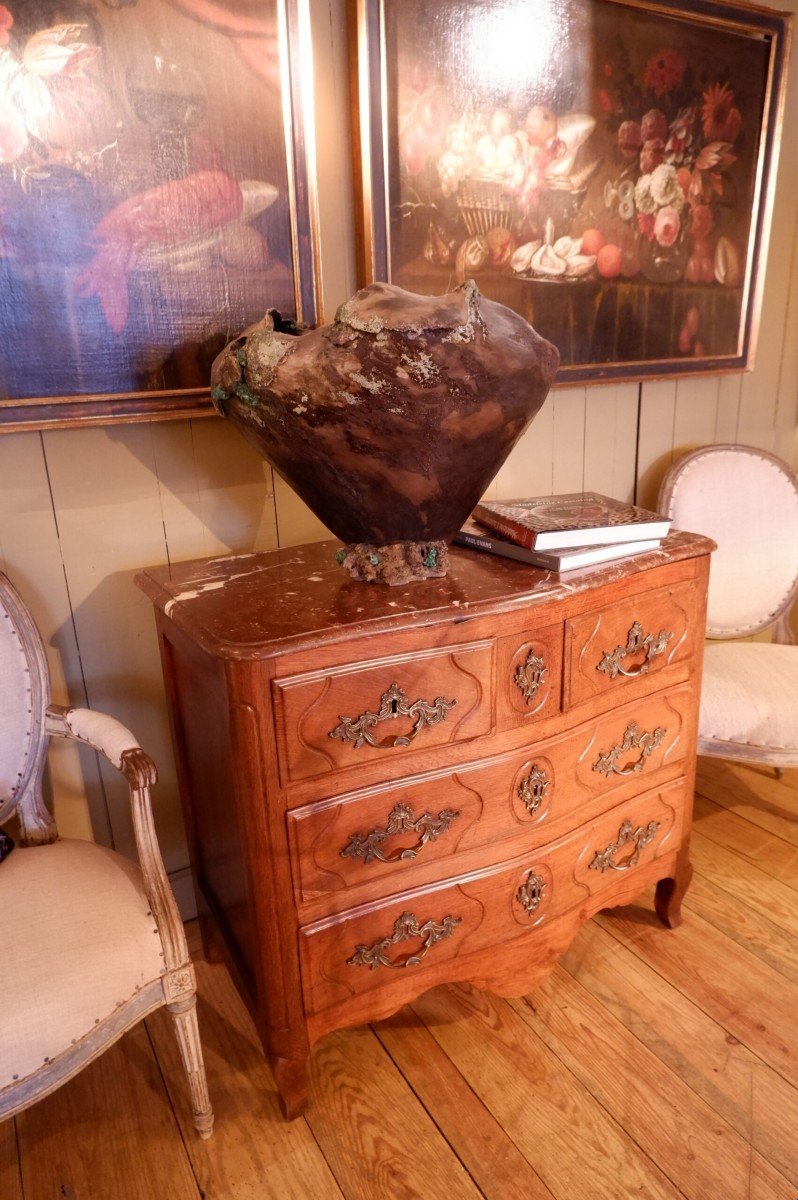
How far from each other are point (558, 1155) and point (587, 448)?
5.32 ft

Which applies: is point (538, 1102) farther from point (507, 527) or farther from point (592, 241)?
point (592, 241)

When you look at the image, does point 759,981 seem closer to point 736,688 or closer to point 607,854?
point 607,854

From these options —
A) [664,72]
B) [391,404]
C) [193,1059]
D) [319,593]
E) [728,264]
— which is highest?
[664,72]

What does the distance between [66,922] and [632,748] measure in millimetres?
1087

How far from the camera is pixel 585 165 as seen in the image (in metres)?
1.86

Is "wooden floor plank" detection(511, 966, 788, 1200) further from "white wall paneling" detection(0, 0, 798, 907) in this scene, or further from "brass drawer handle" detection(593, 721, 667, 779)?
"white wall paneling" detection(0, 0, 798, 907)

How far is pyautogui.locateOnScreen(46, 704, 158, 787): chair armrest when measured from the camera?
1262 mm

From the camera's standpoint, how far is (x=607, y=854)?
1.63m

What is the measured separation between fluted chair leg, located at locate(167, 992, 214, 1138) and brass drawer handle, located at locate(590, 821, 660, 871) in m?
0.82

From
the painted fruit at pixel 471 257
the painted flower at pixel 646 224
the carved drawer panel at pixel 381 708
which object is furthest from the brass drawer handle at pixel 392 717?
the painted flower at pixel 646 224

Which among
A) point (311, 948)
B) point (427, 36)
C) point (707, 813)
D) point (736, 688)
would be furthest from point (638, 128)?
point (311, 948)

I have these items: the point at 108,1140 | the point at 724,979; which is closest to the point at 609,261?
the point at 724,979

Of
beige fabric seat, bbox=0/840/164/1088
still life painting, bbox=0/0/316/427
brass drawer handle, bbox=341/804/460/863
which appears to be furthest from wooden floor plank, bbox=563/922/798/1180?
still life painting, bbox=0/0/316/427

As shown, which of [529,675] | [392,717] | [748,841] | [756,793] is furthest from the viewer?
[756,793]
